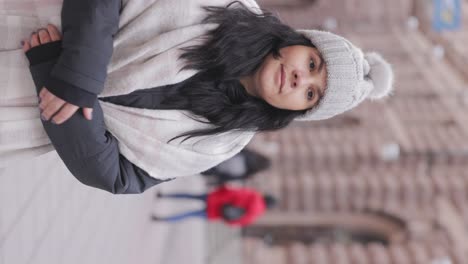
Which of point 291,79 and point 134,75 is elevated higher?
point 134,75

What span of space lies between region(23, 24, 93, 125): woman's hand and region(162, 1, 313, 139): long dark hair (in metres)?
0.33

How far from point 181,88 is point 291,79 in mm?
383

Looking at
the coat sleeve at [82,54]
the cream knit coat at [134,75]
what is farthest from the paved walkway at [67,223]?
the coat sleeve at [82,54]

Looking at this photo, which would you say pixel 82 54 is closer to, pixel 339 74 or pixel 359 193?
pixel 339 74

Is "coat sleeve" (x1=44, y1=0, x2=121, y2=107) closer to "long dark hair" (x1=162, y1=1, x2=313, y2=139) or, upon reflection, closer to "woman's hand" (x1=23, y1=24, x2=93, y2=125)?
"woman's hand" (x1=23, y1=24, x2=93, y2=125)

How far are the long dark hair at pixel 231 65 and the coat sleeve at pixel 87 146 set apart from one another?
23 centimetres

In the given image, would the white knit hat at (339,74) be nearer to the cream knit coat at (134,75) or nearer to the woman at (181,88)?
the woman at (181,88)

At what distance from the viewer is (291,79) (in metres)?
1.88

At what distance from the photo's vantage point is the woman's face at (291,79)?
1.87m

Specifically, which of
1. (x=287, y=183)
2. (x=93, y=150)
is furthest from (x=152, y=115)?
(x=287, y=183)

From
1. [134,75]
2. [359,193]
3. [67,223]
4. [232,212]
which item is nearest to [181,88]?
[134,75]

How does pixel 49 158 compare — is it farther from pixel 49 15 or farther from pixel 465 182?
pixel 465 182

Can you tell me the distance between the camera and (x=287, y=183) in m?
7.00

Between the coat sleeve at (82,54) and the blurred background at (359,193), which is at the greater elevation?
the coat sleeve at (82,54)
